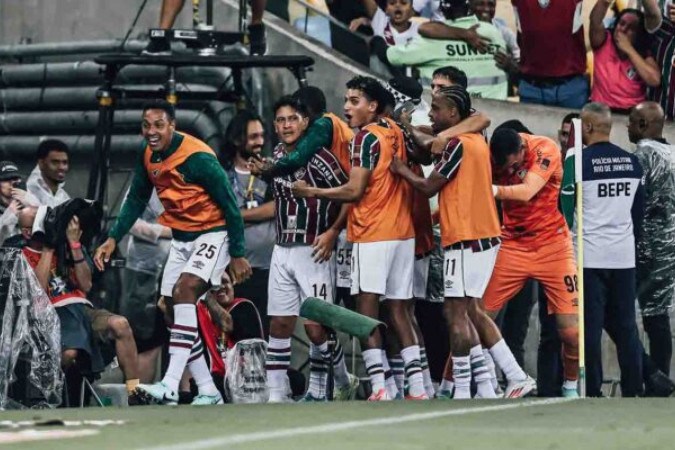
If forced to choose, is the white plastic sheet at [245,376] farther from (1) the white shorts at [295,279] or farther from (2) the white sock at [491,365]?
(2) the white sock at [491,365]

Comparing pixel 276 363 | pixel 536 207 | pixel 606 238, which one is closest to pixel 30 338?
pixel 276 363

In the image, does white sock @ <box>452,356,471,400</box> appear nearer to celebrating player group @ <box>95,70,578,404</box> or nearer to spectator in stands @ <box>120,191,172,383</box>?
celebrating player group @ <box>95,70,578,404</box>

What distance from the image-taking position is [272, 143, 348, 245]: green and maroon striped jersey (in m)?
14.3

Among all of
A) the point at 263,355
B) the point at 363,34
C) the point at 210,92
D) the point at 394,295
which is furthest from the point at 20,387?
the point at 363,34

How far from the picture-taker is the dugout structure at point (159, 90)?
16.7 meters

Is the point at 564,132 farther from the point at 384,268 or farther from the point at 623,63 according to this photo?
the point at 384,268

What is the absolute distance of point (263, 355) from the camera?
14.9 meters

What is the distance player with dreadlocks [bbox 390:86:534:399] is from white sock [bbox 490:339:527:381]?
313 mm

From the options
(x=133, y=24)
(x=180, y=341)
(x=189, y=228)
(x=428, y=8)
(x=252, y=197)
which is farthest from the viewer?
(x=133, y=24)

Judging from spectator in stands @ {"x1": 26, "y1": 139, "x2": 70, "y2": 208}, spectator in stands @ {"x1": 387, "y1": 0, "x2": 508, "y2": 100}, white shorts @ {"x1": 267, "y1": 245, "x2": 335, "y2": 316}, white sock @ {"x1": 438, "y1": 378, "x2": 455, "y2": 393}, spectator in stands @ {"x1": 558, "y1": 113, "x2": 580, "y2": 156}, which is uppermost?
spectator in stands @ {"x1": 387, "y1": 0, "x2": 508, "y2": 100}

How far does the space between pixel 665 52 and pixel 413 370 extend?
16.6 feet

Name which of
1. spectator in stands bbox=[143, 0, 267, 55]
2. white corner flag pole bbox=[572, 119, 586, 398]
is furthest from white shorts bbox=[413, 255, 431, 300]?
spectator in stands bbox=[143, 0, 267, 55]

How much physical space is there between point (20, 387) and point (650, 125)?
5.26m

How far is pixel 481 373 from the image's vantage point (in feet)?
45.7
